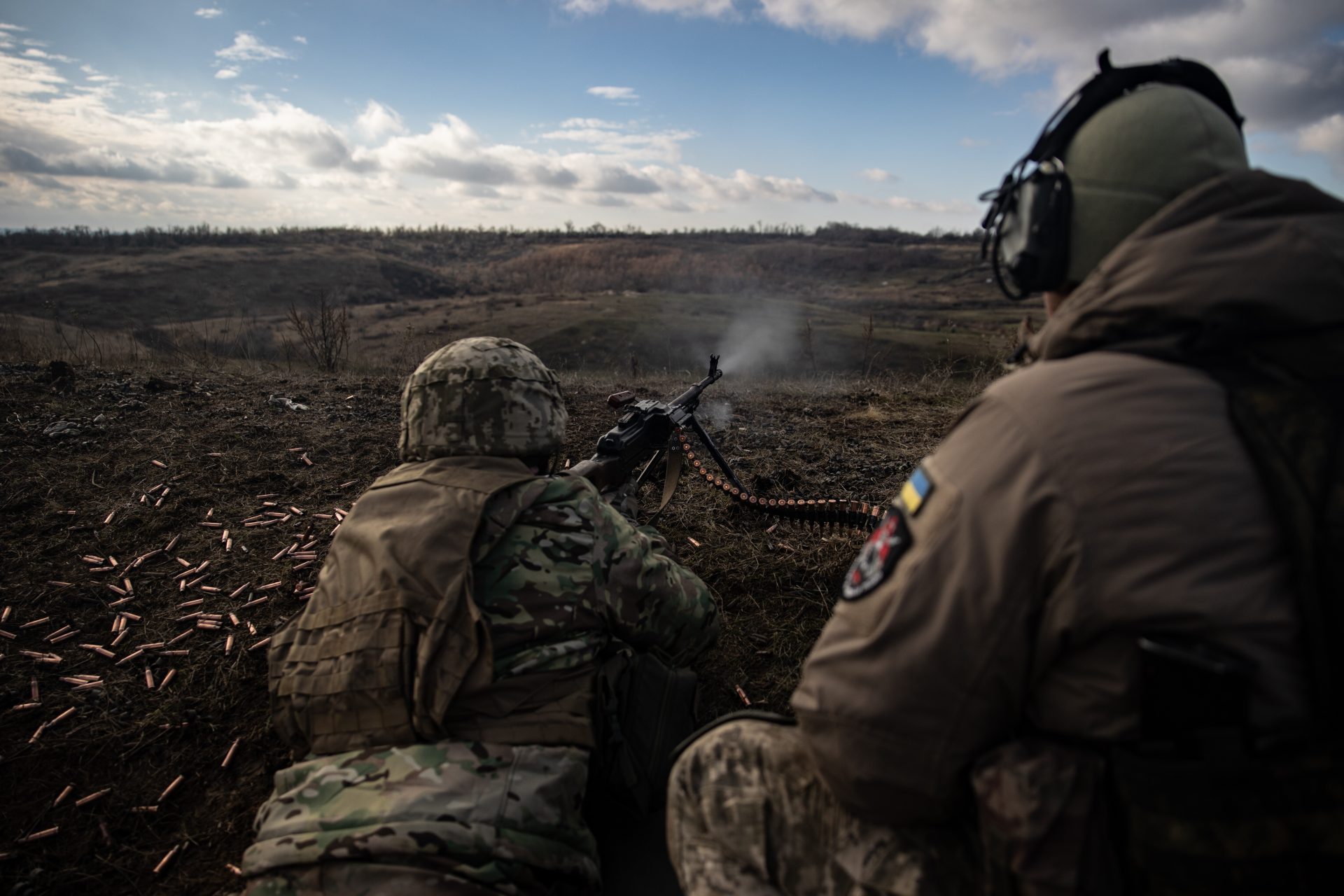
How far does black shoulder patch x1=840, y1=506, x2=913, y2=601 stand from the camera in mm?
1545

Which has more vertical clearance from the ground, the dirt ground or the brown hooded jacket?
the brown hooded jacket

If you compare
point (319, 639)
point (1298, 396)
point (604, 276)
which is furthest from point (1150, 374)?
point (604, 276)

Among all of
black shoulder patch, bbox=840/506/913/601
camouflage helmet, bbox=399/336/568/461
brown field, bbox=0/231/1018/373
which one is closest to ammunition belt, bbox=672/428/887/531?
camouflage helmet, bbox=399/336/568/461

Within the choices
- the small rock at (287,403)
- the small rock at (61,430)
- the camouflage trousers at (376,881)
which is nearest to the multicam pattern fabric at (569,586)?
the camouflage trousers at (376,881)

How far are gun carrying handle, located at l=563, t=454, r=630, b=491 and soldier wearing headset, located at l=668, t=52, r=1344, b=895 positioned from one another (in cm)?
249

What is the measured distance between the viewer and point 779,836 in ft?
5.94

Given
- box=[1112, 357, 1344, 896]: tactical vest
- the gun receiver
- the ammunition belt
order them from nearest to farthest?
box=[1112, 357, 1344, 896]: tactical vest → the gun receiver → the ammunition belt

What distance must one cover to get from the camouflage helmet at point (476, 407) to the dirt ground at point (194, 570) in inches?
64.6

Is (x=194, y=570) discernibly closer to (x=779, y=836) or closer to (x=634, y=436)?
(x=634, y=436)

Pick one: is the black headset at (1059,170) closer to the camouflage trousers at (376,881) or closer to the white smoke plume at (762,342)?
the camouflage trousers at (376,881)

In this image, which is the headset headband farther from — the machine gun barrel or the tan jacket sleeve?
the machine gun barrel

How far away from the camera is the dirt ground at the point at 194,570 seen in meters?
3.06

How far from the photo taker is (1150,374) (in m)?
1.39

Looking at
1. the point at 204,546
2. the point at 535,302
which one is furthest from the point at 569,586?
the point at 535,302
